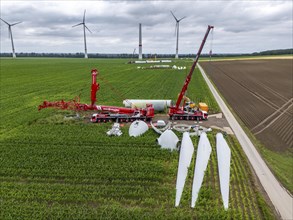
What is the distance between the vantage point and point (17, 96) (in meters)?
33.4

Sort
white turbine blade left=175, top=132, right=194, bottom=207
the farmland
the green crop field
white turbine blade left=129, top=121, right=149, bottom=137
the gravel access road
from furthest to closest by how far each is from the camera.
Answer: white turbine blade left=129, top=121, right=149, bottom=137, the farmland, white turbine blade left=175, top=132, right=194, bottom=207, the gravel access road, the green crop field

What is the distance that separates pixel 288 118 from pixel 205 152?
14.0m

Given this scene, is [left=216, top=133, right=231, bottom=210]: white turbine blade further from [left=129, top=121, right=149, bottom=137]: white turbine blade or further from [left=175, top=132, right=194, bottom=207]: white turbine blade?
[left=129, top=121, right=149, bottom=137]: white turbine blade

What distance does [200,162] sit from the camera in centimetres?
1469

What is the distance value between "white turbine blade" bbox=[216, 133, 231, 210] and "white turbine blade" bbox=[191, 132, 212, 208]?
0.71m

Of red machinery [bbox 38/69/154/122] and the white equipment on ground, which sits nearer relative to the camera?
the white equipment on ground

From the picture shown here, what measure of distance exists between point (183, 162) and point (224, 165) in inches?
90.4

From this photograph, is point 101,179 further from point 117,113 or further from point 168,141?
point 117,113

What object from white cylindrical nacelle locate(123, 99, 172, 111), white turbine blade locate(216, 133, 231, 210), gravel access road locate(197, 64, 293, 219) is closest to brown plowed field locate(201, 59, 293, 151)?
gravel access road locate(197, 64, 293, 219)

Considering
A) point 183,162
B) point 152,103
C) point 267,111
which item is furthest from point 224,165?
point 267,111

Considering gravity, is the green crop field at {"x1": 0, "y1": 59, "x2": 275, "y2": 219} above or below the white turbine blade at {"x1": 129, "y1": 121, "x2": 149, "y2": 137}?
below

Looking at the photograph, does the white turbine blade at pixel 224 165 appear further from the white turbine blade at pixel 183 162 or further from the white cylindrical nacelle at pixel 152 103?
the white cylindrical nacelle at pixel 152 103

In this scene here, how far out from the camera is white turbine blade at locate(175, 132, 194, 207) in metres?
12.0

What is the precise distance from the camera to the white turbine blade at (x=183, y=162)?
1200 centimetres
